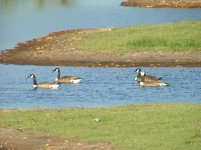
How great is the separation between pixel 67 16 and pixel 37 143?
47587 millimetres

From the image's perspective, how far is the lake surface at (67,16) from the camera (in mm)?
57250

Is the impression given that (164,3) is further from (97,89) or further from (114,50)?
(97,89)

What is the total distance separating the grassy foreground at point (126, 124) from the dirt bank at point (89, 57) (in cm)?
1557

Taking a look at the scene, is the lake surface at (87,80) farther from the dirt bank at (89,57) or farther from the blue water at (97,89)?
the dirt bank at (89,57)

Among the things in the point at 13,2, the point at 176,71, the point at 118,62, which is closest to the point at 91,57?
the point at 118,62

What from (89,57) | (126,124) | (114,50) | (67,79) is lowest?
(126,124)

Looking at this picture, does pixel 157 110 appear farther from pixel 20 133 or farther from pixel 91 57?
pixel 91 57

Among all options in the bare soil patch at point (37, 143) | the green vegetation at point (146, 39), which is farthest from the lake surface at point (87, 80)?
the bare soil patch at point (37, 143)

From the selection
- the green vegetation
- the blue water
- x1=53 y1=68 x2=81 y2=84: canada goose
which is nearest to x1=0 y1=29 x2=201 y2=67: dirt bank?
A: the green vegetation

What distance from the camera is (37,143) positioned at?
66.5 ft

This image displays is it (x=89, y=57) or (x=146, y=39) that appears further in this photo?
(x=146, y=39)

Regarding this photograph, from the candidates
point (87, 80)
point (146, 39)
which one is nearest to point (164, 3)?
point (146, 39)

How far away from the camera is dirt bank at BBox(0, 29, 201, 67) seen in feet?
133

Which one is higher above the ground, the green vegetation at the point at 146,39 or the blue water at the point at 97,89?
the green vegetation at the point at 146,39
